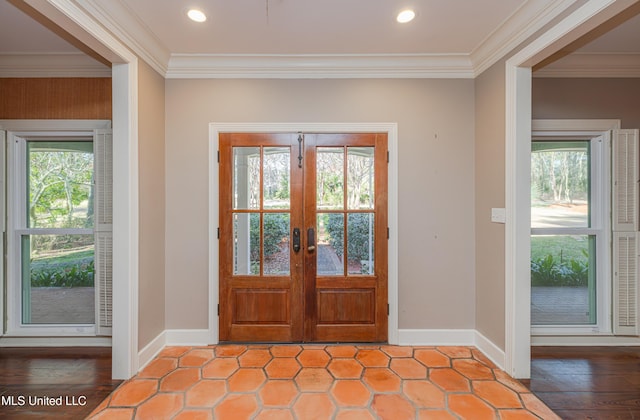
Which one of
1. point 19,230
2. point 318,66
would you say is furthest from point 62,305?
point 318,66

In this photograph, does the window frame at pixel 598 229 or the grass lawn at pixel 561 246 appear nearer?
the window frame at pixel 598 229

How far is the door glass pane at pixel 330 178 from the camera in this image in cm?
289

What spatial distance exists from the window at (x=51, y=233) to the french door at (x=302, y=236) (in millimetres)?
1387

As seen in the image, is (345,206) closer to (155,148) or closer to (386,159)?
(386,159)

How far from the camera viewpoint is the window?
2926 mm

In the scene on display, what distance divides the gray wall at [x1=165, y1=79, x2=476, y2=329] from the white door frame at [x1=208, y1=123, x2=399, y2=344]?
0.18 feet

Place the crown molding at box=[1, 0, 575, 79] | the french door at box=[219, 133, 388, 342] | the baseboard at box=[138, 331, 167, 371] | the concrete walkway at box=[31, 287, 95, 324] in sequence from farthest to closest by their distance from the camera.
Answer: the concrete walkway at box=[31, 287, 95, 324], the french door at box=[219, 133, 388, 342], the crown molding at box=[1, 0, 575, 79], the baseboard at box=[138, 331, 167, 371]

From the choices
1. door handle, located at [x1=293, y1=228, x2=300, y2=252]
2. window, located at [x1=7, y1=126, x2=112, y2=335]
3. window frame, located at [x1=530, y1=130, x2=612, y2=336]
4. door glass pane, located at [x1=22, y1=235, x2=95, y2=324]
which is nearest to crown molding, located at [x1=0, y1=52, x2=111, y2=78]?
window, located at [x1=7, y1=126, x2=112, y2=335]

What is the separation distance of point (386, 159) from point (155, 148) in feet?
6.87

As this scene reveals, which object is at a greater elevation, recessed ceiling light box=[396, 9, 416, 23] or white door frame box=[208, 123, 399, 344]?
recessed ceiling light box=[396, 9, 416, 23]

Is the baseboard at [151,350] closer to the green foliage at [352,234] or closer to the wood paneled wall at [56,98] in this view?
the green foliage at [352,234]

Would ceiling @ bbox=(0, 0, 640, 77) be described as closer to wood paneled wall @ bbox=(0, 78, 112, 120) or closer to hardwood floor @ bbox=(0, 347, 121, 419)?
wood paneled wall @ bbox=(0, 78, 112, 120)

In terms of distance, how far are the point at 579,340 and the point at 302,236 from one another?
2830 mm

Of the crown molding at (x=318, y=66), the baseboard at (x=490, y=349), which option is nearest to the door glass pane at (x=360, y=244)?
the baseboard at (x=490, y=349)
